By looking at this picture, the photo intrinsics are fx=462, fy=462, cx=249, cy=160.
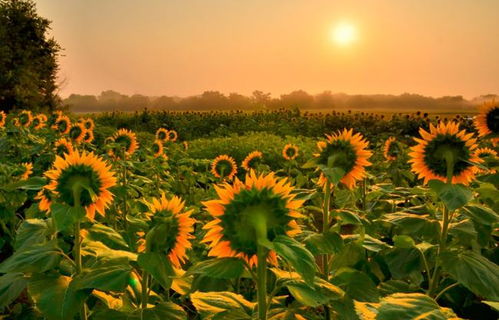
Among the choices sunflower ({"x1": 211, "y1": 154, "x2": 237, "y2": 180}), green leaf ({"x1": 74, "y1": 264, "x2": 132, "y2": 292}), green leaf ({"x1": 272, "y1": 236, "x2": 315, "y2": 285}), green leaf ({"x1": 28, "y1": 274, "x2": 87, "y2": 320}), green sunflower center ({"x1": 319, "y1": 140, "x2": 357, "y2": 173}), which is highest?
green sunflower center ({"x1": 319, "y1": 140, "x2": 357, "y2": 173})

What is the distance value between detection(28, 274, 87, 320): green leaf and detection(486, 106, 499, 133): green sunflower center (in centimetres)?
272

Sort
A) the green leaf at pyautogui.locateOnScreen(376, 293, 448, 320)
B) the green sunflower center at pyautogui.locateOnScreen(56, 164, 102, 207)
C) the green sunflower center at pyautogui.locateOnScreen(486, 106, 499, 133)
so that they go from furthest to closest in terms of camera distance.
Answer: the green sunflower center at pyautogui.locateOnScreen(486, 106, 499, 133) → the green sunflower center at pyautogui.locateOnScreen(56, 164, 102, 207) → the green leaf at pyautogui.locateOnScreen(376, 293, 448, 320)

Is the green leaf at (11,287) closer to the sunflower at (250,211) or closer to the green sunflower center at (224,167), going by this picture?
the sunflower at (250,211)

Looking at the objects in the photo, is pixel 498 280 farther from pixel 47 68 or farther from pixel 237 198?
pixel 47 68

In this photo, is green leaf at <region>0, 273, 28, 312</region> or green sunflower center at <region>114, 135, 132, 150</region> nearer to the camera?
green leaf at <region>0, 273, 28, 312</region>

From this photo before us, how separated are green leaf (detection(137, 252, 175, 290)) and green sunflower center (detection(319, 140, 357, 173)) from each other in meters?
0.89

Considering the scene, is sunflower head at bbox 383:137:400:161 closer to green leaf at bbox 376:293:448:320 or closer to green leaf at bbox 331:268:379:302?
green leaf at bbox 331:268:379:302

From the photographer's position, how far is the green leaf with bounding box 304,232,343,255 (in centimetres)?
150

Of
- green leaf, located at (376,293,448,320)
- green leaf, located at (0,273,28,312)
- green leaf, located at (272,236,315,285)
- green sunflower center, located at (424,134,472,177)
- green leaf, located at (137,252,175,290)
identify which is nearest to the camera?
green leaf, located at (272,236,315,285)

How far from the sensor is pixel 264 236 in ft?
3.54

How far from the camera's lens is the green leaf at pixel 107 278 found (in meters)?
1.23

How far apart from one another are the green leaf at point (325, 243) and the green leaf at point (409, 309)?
336 mm

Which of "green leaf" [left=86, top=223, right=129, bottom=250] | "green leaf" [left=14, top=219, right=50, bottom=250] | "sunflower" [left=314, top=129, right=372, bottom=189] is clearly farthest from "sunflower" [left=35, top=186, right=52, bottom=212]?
"sunflower" [left=314, top=129, right=372, bottom=189]

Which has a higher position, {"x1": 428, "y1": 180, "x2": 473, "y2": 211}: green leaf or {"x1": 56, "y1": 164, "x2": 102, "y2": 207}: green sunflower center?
{"x1": 56, "y1": 164, "x2": 102, "y2": 207}: green sunflower center
